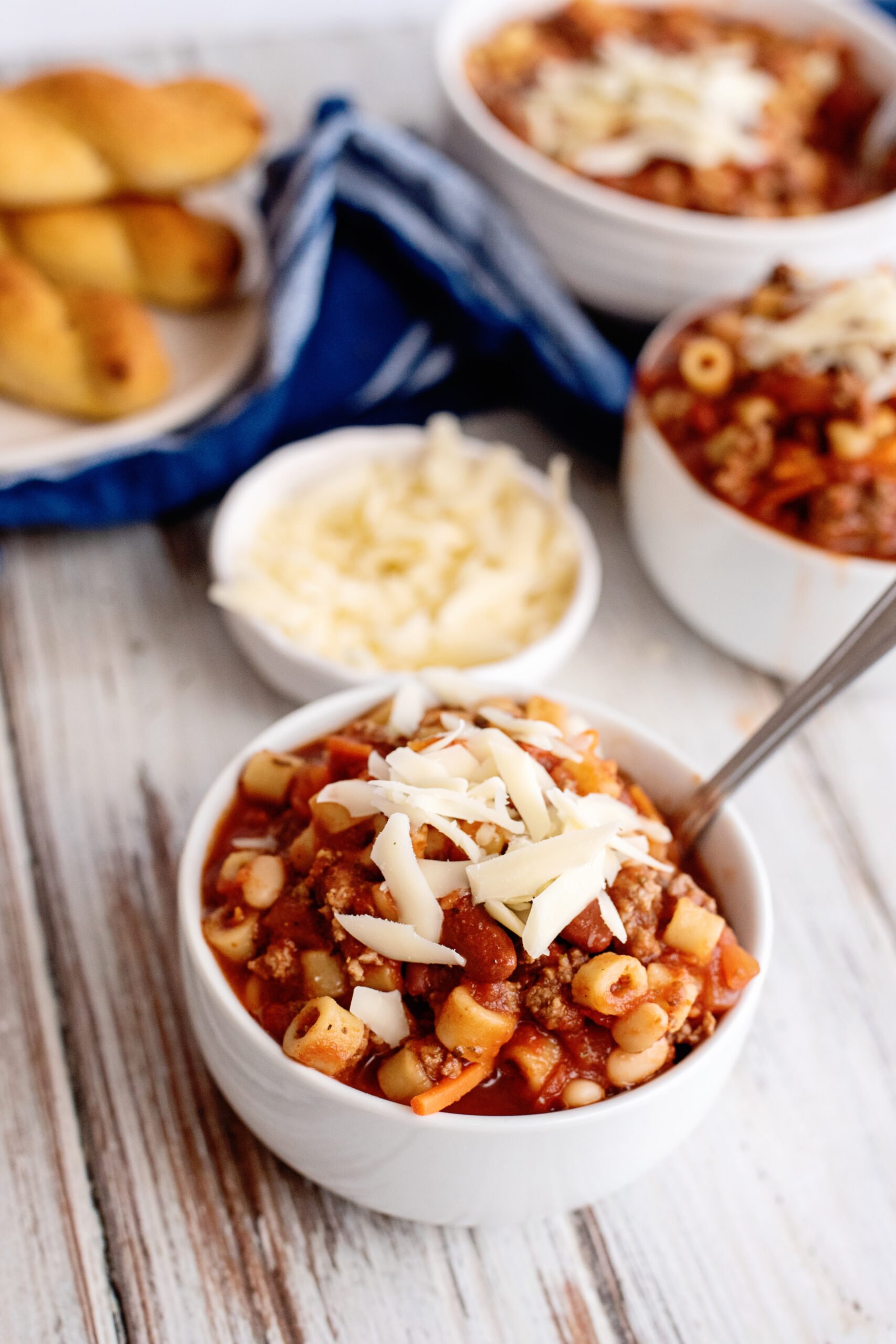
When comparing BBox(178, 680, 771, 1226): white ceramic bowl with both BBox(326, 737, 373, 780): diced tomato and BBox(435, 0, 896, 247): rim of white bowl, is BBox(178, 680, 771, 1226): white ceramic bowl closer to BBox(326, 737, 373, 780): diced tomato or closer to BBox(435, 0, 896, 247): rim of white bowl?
BBox(326, 737, 373, 780): diced tomato

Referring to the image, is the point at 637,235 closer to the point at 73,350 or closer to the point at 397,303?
the point at 397,303

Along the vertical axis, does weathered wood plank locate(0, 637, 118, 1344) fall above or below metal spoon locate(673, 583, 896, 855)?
below

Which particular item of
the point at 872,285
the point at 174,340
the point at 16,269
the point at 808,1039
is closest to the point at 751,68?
the point at 872,285

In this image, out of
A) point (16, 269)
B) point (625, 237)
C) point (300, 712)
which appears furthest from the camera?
point (625, 237)

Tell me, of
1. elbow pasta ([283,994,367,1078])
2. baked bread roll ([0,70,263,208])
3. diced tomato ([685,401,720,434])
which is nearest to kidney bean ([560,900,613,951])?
elbow pasta ([283,994,367,1078])

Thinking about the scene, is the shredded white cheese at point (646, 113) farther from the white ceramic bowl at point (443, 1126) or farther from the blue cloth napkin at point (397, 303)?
the white ceramic bowl at point (443, 1126)

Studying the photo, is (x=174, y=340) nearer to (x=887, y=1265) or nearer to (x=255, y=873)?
(x=255, y=873)

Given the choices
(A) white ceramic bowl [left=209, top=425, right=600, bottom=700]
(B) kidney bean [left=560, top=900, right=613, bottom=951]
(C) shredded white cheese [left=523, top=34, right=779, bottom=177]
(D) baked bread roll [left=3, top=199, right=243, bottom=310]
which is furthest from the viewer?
(C) shredded white cheese [left=523, top=34, right=779, bottom=177]
